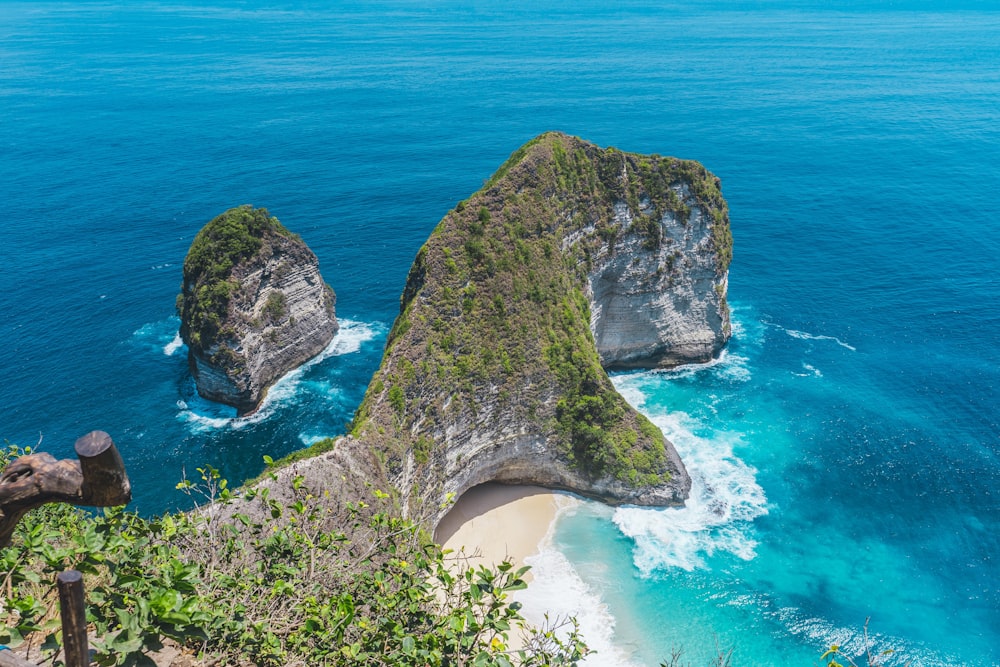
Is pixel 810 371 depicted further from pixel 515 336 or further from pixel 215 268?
pixel 215 268

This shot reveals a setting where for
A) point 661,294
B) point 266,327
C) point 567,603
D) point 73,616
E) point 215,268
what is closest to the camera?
point 73,616

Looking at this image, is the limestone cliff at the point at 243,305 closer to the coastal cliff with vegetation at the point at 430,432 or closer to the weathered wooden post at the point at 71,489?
the coastal cliff with vegetation at the point at 430,432

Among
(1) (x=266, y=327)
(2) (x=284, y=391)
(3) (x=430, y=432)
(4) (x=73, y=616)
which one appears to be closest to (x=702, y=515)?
(3) (x=430, y=432)

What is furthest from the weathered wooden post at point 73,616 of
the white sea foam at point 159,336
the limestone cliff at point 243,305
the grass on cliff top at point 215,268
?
the white sea foam at point 159,336

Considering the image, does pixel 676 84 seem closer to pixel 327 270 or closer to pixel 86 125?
pixel 327 270

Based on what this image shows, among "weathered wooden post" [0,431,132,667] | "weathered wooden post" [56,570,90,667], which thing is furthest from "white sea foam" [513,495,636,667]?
"weathered wooden post" [0,431,132,667]
